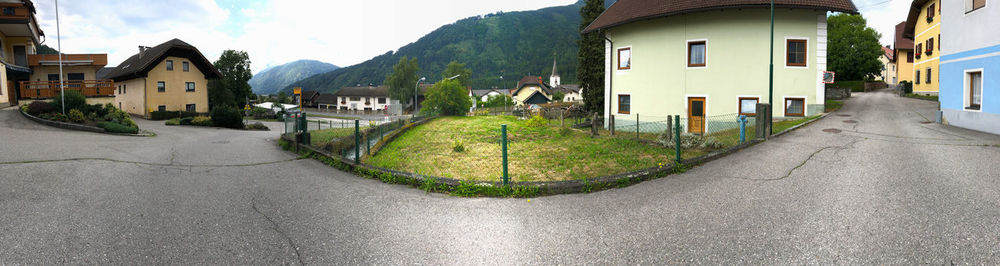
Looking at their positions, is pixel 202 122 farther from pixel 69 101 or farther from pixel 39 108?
pixel 39 108

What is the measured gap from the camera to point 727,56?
19250 mm

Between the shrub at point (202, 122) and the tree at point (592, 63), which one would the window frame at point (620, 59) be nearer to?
the tree at point (592, 63)

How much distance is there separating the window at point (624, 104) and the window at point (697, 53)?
3.47 m

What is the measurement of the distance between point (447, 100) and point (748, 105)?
158ft

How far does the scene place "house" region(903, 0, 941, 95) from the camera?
28.6m

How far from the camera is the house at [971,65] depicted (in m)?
13.4

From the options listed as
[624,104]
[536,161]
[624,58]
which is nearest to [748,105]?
[624,104]

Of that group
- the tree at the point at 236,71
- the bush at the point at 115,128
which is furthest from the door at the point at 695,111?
the tree at the point at 236,71

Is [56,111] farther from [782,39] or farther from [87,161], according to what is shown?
[782,39]

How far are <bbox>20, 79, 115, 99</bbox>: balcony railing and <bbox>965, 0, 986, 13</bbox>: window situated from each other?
43.9m

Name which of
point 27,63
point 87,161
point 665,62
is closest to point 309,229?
point 87,161

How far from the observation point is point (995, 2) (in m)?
13.3

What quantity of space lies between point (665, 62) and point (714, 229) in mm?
16785

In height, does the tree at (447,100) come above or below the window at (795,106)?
above
